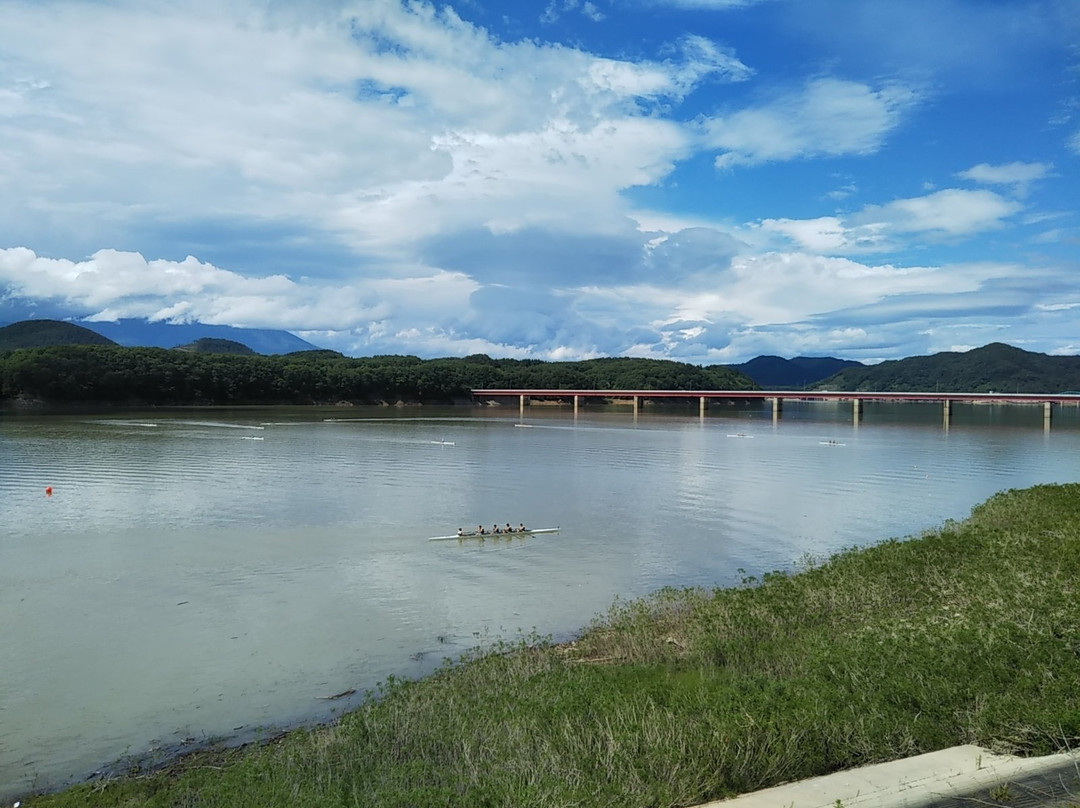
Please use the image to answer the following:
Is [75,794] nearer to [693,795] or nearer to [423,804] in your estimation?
[423,804]

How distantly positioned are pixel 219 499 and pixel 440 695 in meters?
27.1

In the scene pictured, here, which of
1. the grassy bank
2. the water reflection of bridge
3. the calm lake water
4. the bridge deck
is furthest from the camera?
the water reflection of bridge

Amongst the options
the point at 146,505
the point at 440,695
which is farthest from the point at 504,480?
the point at 440,695

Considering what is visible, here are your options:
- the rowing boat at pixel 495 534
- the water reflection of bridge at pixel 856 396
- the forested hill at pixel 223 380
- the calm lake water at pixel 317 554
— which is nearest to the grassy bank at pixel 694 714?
the calm lake water at pixel 317 554

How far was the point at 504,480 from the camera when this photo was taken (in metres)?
44.7

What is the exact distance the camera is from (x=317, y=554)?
24.2 m

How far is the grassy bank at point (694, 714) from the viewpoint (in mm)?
7090

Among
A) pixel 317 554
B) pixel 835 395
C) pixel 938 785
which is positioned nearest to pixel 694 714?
pixel 938 785

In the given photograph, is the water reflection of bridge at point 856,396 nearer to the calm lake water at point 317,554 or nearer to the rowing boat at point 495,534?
the calm lake water at point 317,554

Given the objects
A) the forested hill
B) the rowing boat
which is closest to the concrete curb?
the rowing boat

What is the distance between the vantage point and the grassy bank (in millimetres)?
7090

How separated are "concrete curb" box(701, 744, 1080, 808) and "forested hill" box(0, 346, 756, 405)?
12653 cm

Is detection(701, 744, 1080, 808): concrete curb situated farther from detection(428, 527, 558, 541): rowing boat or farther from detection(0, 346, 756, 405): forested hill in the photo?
detection(0, 346, 756, 405): forested hill

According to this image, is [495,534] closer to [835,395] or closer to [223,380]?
[835,395]
